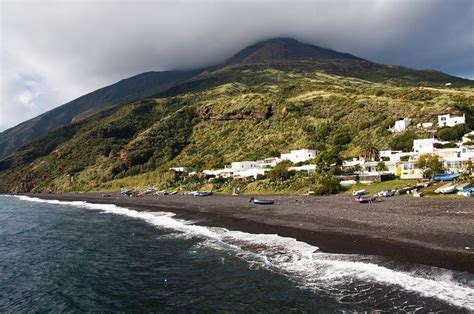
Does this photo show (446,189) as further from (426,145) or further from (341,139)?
(341,139)

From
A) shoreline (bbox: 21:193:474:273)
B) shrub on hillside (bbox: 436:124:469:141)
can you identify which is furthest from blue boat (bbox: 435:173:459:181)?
shrub on hillside (bbox: 436:124:469:141)

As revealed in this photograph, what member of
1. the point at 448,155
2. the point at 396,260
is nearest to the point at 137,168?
the point at 448,155

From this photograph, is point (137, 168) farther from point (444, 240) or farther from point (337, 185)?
point (444, 240)

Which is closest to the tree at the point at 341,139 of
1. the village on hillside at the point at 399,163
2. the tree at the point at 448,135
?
the village on hillside at the point at 399,163

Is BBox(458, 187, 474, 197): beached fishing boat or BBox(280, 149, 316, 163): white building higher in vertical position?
BBox(280, 149, 316, 163): white building

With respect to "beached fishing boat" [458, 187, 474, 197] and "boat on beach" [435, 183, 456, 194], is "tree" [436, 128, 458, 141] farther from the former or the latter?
"beached fishing boat" [458, 187, 474, 197]

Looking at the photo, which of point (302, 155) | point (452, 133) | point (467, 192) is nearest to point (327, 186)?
point (467, 192)
